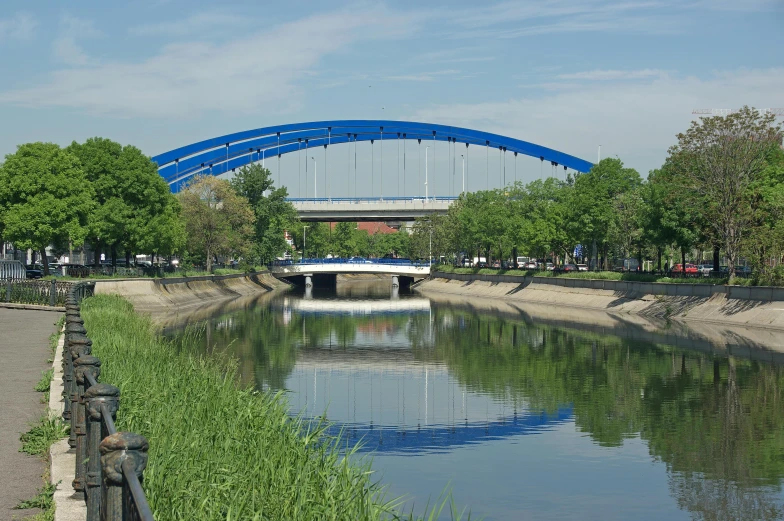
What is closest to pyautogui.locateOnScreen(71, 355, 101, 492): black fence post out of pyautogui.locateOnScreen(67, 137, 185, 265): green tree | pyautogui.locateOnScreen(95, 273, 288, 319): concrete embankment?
pyautogui.locateOnScreen(95, 273, 288, 319): concrete embankment

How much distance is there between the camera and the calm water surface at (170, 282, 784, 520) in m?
19.1

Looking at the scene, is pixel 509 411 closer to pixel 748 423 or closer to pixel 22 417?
pixel 748 423

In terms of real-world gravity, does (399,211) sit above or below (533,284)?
above

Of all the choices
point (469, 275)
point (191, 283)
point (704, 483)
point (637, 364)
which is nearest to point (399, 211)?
point (469, 275)

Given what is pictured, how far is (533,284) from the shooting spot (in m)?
92.6

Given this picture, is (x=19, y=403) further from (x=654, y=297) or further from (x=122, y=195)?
→ (x=122, y=195)

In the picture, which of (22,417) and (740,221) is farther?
(740,221)

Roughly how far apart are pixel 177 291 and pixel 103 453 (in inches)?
3033

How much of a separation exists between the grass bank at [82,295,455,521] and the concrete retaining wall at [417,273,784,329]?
43.0 metres

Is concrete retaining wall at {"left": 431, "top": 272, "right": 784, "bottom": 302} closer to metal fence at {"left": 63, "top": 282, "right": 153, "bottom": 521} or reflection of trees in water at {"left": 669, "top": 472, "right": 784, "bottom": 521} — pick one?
reflection of trees in water at {"left": 669, "top": 472, "right": 784, "bottom": 521}

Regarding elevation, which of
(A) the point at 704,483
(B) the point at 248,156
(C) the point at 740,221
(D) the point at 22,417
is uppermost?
(B) the point at 248,156

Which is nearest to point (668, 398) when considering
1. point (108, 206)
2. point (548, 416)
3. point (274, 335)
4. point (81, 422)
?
point (548, 416)

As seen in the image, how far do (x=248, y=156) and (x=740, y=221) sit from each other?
276 feet

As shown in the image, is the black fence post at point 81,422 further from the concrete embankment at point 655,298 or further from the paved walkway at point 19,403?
the concrete embankment at point 655,298
